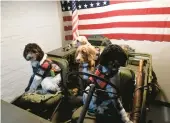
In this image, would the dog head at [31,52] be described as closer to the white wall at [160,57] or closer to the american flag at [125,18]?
the american flag at [125,18]

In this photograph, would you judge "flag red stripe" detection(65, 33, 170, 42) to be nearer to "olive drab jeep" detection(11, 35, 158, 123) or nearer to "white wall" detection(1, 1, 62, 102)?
"olive drab jeep" detection(11, 35, 158, 123)

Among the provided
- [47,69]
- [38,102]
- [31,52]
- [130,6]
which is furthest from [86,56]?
[130,6]

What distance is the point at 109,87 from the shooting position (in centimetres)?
164

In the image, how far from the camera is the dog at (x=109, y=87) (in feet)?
5.40

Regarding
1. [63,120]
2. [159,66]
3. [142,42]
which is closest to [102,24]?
[142,42]

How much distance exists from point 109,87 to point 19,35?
2012 millimetres

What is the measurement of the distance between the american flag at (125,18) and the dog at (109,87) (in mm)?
1395

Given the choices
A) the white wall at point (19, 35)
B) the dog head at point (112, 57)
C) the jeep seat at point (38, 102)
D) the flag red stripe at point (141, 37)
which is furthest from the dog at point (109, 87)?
the white wall at point (19, 35)

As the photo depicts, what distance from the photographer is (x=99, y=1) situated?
10.4 feet

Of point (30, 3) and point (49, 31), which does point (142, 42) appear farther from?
point (30, 3)

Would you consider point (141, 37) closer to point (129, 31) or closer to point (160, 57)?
point (129, 31)

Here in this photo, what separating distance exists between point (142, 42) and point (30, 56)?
1.82m

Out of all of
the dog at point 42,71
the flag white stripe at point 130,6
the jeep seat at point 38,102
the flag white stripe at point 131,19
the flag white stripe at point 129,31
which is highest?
the flag white stripe at point 130,6

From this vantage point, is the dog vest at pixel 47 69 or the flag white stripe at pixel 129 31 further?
the flag white stripe at pixel 129 31
